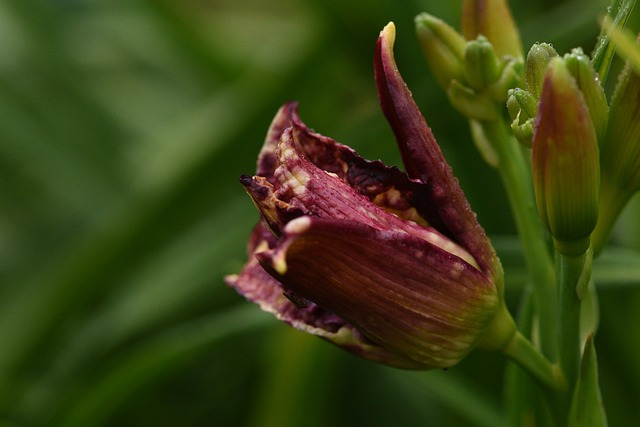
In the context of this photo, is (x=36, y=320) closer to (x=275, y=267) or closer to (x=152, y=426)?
(x=152, y=426)

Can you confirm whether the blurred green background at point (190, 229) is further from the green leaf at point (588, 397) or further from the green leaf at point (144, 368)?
the green leaf at point (588, 397)

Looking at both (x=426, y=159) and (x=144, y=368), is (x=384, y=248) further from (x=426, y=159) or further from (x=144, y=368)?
(x=144, y=368)

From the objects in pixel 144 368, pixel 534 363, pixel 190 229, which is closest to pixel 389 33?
pixel 534 363

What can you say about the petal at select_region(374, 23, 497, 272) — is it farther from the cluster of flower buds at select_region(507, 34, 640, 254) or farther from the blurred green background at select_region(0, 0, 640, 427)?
the blurred green background at select_region(0, 0, 640, 427)

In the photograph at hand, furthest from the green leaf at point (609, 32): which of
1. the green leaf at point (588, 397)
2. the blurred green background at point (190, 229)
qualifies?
the blurred green background at point (190, 229)

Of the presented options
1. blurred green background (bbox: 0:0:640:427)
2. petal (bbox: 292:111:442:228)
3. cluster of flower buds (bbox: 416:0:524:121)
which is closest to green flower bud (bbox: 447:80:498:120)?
cluster of flower buds (bbox: 416:0:524:121)

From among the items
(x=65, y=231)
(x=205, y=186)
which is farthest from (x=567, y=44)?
(x=65, y=231)
